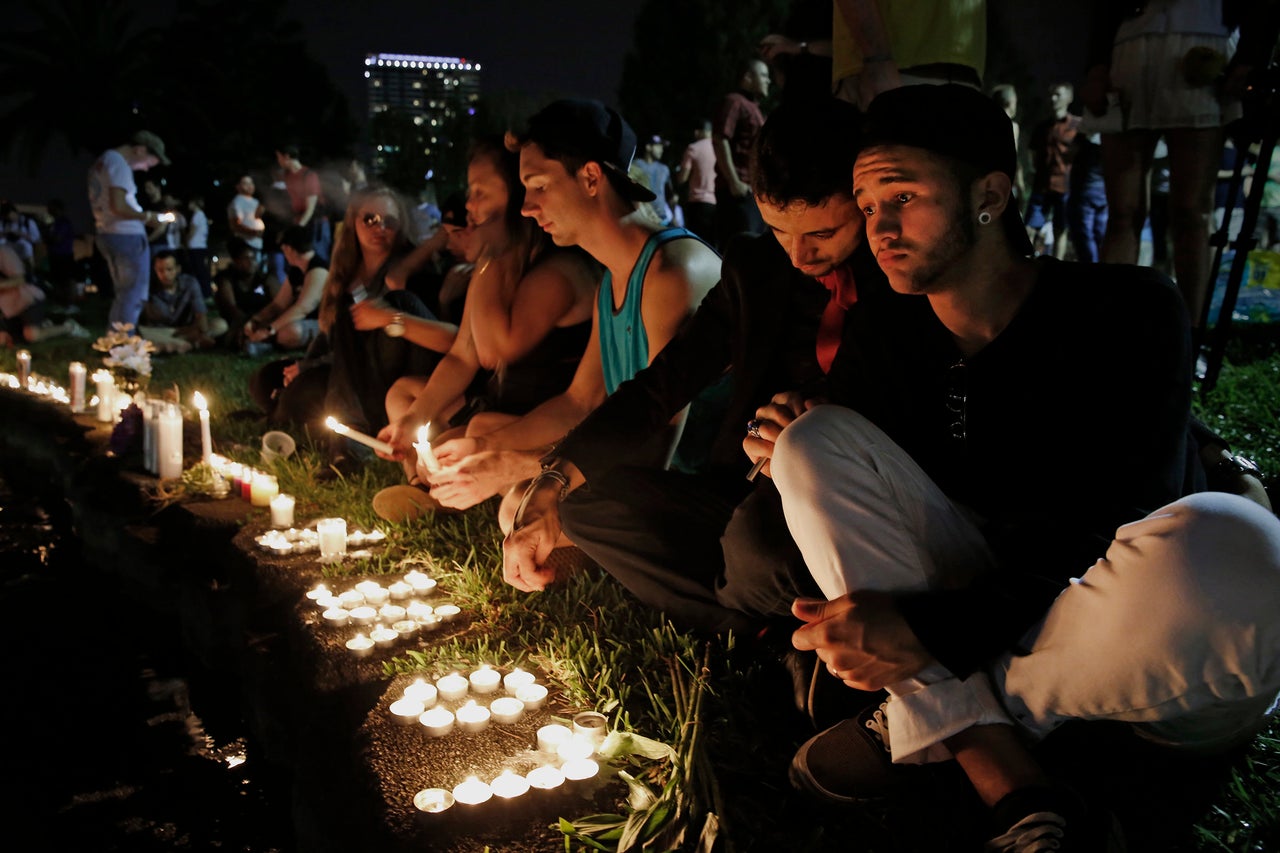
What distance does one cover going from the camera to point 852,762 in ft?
5.90

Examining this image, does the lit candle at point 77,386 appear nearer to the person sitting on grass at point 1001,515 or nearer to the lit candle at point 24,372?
the lit candle at point 24,372

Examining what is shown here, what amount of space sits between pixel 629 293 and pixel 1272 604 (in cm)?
215

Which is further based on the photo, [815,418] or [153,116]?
[153,116]

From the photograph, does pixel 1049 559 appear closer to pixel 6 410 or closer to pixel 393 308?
pixel 393 308

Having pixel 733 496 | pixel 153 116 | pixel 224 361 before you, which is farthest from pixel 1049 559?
pixel 153 116

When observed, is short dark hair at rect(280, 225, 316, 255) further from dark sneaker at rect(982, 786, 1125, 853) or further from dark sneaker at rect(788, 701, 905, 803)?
dark sneaker at rect(982, 786, 1125, 853)

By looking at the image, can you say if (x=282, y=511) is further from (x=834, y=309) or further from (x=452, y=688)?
→ (x=834, y=309)

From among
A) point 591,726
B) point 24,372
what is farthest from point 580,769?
point 24,372

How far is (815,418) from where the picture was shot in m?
1.85

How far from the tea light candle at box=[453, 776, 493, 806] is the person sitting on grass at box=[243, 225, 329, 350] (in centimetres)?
624

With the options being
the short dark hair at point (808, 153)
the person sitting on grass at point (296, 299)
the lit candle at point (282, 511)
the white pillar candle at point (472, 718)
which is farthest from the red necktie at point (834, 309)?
the person sitting on grass at point (296, 299)

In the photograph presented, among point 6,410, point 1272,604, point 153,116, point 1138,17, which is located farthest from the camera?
point 153,116

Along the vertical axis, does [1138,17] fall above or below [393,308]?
above

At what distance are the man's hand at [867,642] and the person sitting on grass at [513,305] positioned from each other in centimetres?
223
